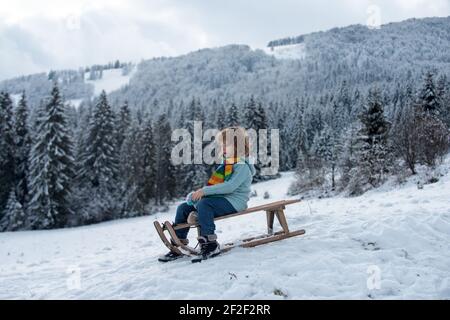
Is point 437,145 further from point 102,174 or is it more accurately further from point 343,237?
point 102,174

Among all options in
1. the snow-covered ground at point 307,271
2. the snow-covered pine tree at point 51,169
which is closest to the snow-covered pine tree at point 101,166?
the snow-covered pine tree at point 51,169

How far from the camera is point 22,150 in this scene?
126 feet

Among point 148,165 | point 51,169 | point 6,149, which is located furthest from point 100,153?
point 6,149

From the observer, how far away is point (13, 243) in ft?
83.3

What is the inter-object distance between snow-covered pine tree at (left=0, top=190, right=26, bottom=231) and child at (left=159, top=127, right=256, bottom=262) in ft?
107

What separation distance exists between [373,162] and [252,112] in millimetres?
23404

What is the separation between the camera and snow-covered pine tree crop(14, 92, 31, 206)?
38062 mm

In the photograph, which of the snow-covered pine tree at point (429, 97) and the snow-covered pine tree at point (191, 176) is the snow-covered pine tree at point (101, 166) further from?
the snow-covered pine tree at point (429, 97)

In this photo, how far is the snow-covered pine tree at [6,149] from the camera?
36719mm

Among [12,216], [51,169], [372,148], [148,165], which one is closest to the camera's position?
[372,148]

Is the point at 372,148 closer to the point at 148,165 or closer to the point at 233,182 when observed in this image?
the point at 148,165

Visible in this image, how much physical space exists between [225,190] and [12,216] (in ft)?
110

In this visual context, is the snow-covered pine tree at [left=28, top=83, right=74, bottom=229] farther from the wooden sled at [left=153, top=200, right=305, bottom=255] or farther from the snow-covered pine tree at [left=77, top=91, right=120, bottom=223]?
the wooden sled at [left=153, top=200, right=305, bottom=255]
